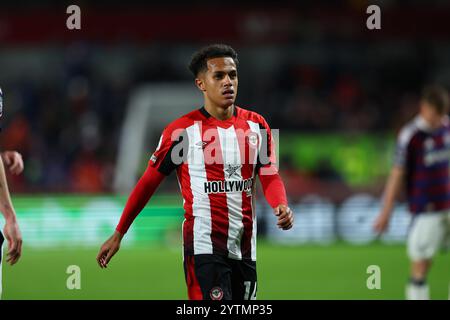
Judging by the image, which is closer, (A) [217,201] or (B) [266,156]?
(A) [217,201]

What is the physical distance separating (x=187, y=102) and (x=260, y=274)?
27.6 ft

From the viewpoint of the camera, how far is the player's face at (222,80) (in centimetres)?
506

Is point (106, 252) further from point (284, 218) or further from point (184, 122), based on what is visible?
point (284, 218)

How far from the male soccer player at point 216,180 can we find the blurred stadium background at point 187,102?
7.11 m

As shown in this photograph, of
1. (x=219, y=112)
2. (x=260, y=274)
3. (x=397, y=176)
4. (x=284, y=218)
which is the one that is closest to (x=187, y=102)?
(x=260, y=274)

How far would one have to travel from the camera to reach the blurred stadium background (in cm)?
1382

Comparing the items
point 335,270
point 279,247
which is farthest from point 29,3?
point 335,270

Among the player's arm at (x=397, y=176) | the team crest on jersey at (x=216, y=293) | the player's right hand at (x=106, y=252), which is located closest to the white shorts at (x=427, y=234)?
the player's arm at (x=397, y=176)

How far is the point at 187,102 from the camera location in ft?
59.0

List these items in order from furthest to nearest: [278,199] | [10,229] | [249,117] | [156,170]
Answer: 1. [249,117]
2. [156,170]
3. [278,199]
4. [10,229]

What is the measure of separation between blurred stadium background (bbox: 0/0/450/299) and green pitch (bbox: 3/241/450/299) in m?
0.16

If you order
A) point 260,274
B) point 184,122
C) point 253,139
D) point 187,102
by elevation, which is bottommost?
point 260,274
